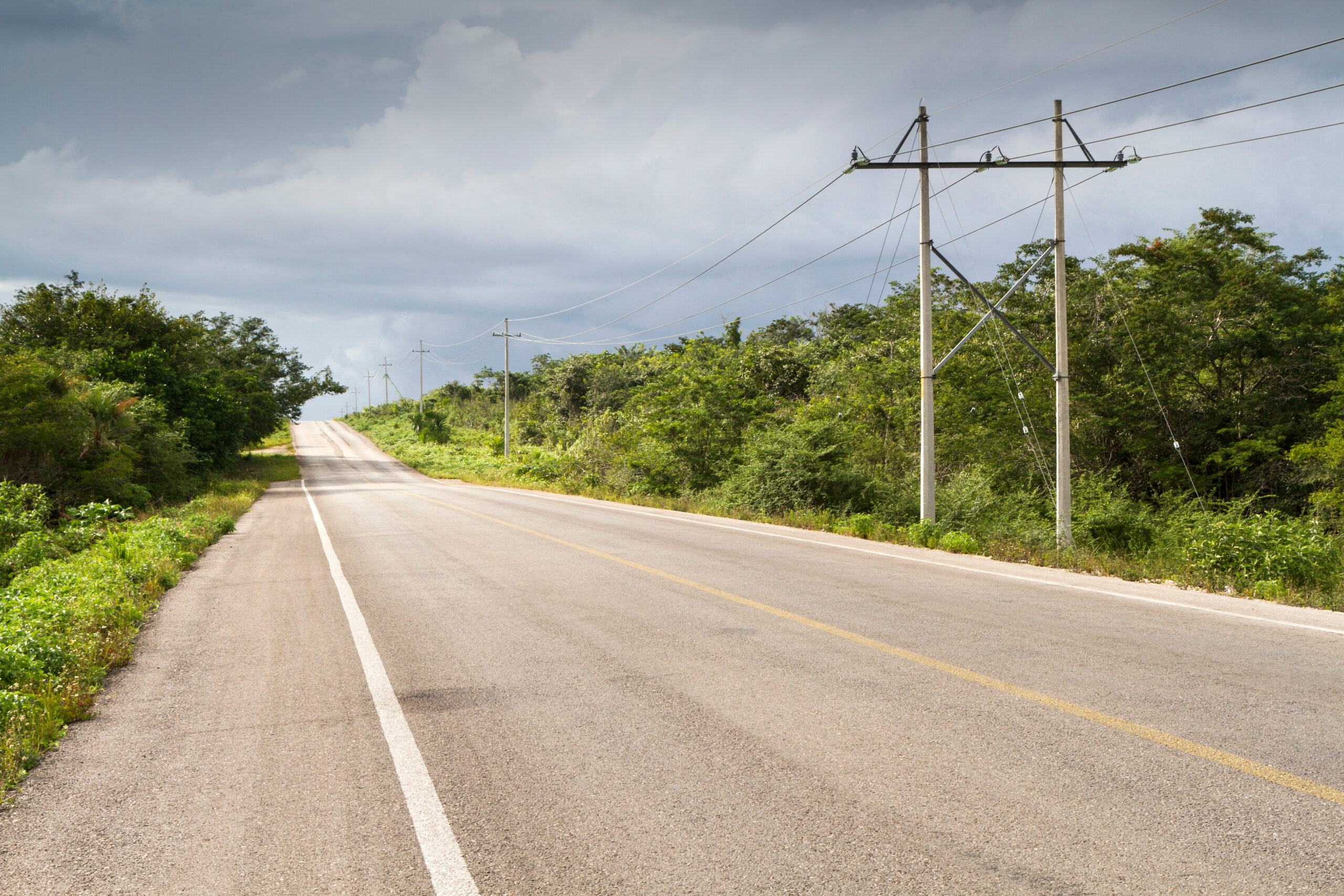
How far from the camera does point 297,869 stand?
3.21 meters

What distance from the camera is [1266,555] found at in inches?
370

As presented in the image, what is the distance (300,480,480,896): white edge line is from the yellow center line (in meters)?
3.58

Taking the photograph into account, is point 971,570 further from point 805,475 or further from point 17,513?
point 17,513

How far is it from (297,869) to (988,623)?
6002 millimetres

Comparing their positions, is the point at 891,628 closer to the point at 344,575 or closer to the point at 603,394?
the point at 344,575

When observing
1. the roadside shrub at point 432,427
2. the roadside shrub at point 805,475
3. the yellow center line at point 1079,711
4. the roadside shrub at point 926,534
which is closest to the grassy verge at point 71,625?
the yellow center line at point 1079,711

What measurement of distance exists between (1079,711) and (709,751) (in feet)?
7.56

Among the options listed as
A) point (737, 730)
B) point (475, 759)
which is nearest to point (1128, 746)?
point (737, 730)

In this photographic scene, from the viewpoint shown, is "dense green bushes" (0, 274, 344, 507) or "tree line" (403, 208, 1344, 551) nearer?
"dense green bushes" (0, 274, 344, 507)

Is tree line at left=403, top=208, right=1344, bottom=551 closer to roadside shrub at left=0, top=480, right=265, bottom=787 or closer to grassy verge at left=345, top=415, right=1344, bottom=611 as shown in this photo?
grassy verge at left=345, top=415, right=1344, bottom=611

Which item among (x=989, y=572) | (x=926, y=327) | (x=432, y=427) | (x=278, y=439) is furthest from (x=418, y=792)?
(x=278, y=439)

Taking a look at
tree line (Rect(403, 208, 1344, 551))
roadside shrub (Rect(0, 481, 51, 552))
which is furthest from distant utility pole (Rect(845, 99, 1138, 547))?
roadside shrub (Rect(0, 481, 51, 552))

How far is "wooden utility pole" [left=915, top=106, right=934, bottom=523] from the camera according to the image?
1561cm

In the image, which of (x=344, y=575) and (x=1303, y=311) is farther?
(x=1303, y=311)
